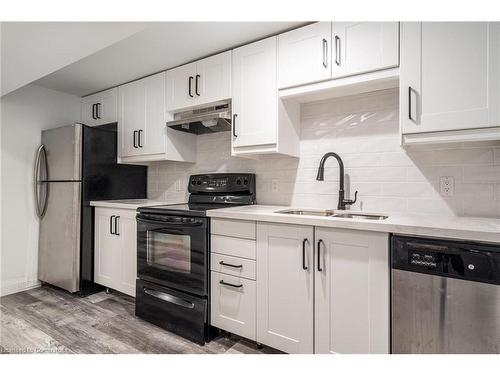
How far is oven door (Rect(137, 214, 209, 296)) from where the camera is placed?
2051 mm

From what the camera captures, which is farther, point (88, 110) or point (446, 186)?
point (88, 110)

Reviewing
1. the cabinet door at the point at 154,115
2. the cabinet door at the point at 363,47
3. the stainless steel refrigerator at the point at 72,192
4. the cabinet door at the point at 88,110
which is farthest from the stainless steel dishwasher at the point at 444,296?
the cabinet door at the point at 88,110

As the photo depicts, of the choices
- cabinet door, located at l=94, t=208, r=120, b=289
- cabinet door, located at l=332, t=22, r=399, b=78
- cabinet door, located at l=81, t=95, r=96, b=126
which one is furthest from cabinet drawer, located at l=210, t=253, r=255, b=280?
cabinet door, located at l=81, t=95, r=96, b=126

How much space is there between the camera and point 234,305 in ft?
6.40

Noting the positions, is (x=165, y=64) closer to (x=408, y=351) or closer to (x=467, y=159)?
(x=467, y=159)

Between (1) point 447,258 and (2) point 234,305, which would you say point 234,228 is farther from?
(1) point 447,258

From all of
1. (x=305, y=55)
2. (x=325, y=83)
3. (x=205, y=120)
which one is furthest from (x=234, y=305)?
(x=305, y=55)

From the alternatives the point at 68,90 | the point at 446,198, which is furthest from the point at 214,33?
the point at 68,90

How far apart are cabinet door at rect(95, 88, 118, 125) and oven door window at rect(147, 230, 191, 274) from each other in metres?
1.68

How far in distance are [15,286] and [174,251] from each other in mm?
2197

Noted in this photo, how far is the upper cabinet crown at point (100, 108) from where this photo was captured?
3.24 meters

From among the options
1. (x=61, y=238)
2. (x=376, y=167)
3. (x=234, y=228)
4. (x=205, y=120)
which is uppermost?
(x=205, y=120)

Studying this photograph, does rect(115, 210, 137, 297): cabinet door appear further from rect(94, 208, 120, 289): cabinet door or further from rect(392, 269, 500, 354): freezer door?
rect(392, 269, 500, 354): freezer door

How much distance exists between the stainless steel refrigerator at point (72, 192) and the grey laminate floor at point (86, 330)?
11.1 inches
